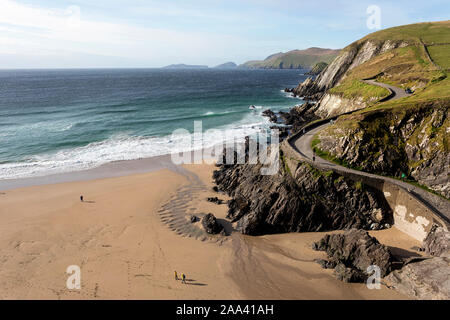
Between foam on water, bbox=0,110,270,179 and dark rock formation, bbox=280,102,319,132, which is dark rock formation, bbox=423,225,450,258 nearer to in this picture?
foam on water, bbox=0,110,270,179

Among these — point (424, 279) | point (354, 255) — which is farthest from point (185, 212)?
point (424, 279)

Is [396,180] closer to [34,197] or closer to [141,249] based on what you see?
[141,249]

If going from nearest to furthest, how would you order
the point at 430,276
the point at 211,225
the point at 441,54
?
the point at 430,276
the point at 211,225
the point at 441,54

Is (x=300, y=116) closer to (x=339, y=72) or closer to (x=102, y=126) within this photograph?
(x=339, y=72)

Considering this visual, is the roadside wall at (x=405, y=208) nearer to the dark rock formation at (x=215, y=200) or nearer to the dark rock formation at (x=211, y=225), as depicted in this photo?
the dark rock formation at (x=215, y=200)

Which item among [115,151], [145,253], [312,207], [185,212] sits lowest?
[145,253]

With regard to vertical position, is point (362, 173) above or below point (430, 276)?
above

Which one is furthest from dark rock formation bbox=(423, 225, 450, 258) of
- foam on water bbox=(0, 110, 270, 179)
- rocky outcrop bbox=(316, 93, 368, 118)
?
foam on water bbox=(0, 110, 270, 179)
